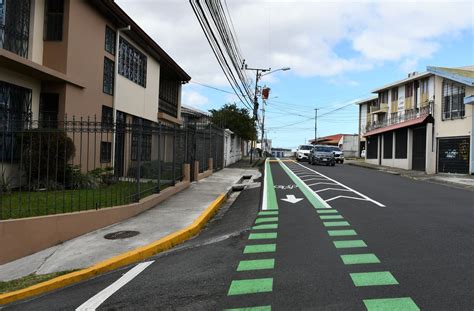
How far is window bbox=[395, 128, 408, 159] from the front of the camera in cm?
3378

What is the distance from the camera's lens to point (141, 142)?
1038 cm

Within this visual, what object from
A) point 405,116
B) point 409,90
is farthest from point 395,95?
point 405,116

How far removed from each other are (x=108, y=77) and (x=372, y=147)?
33.7 meters

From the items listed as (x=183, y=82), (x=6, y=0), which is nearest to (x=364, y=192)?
(x=6, y=0)

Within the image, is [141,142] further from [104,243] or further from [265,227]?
[265,227]

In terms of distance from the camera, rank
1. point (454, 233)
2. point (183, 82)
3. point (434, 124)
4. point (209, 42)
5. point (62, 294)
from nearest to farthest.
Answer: point (62, 294) → point (454, 233) → point (209, 42) → point (183, 82) → point (434, 124)

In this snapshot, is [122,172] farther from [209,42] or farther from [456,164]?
[456,164]

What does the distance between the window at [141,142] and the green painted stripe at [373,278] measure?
6463 millimetres

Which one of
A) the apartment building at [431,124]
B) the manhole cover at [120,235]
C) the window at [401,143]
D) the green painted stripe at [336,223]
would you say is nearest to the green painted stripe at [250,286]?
the manhole cover at [120,235]

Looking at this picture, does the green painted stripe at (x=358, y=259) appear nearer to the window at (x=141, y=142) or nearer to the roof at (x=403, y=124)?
the window at (x=141, y=142)

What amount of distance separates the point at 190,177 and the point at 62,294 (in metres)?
11.0

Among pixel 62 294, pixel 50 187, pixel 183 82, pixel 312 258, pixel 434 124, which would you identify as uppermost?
pixel 183 82

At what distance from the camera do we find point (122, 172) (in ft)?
35.3

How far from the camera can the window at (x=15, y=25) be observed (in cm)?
1062
